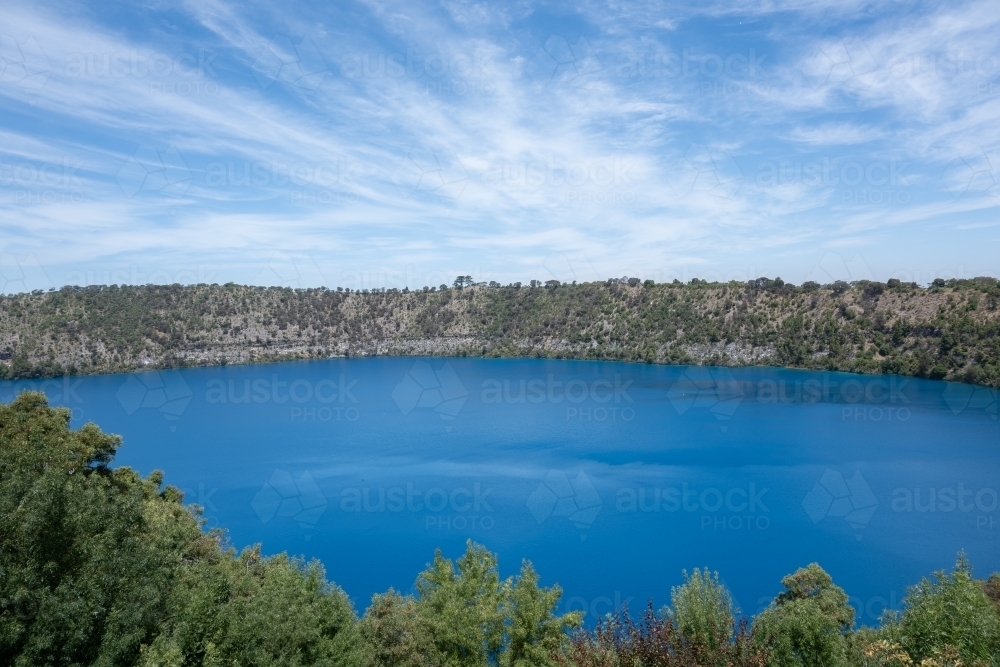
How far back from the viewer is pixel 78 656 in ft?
32.7

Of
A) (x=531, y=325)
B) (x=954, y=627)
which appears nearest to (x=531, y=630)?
(x=954, y=627)

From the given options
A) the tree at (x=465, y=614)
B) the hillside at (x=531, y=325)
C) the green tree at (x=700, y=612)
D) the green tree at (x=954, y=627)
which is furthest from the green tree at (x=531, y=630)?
the hillside at (x=531, y=325)

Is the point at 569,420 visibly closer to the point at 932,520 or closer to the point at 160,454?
the point at 932,520

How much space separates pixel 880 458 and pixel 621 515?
27.1 meters

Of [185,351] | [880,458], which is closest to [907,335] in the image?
[880,458]

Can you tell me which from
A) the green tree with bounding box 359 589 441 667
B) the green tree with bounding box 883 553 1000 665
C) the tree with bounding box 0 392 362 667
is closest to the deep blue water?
the green tree with bounding box 359 589 441 667

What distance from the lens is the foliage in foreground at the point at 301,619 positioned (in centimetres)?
973

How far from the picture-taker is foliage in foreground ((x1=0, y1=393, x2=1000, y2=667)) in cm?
973

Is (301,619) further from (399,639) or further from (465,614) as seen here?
(465,614)

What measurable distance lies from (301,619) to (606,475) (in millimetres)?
37605

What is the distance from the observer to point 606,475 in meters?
48.5

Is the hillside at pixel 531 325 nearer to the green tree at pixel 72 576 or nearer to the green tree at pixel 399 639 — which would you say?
the green tree at pixel 399 639

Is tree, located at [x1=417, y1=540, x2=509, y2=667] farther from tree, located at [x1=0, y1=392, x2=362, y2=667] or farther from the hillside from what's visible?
the hillside

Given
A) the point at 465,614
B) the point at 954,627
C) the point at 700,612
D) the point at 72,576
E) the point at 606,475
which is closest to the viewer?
the point at 72,576
